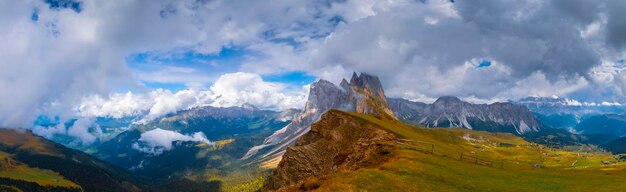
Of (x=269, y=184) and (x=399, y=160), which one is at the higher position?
(x=399, y=160)

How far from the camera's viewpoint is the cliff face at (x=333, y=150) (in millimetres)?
91125

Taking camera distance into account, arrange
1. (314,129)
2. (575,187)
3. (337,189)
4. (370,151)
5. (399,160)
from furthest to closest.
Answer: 1. (314,129)
2. (370,151)
3. (399,160)
4. (575,187)
5. (337,189)

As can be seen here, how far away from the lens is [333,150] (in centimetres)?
13038

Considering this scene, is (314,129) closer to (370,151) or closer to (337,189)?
(370,151)

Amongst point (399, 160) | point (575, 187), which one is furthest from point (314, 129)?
point (575, 187)

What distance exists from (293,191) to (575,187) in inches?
1647

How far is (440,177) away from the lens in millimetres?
58156

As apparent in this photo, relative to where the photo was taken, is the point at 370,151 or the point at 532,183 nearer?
the point at 532,183

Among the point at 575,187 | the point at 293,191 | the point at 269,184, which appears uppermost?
the point at 575,187

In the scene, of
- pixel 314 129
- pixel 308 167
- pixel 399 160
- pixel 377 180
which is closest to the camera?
pixel 377 180

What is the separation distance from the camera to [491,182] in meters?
58.1

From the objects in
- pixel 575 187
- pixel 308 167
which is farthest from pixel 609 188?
pixel 308 167

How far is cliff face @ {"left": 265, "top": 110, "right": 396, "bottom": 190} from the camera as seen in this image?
91.1m

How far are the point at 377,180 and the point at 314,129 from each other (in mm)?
96076
